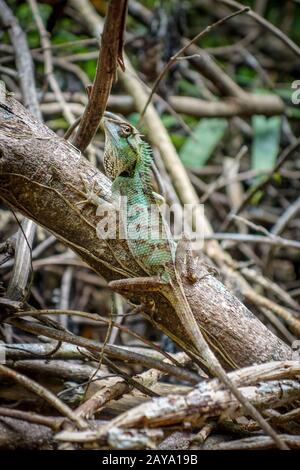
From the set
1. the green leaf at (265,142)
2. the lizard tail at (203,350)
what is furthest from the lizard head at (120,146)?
the green leaf at (265,142)

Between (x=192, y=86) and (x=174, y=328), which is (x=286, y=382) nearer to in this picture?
(x=174, y=328)

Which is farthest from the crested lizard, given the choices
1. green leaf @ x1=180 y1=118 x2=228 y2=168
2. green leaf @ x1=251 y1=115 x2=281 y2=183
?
green leaf @ x1=251 y1=115 x2=281 y2=183

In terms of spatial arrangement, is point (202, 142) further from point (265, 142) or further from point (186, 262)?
point (186, 262)

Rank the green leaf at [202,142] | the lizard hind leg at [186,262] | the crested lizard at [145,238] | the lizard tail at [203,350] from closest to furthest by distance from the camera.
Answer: the lizard tail at [203,350]
the crested lizard at [145,238]
the lizard hind leg at [186,262]
the green leaf at [202,142]

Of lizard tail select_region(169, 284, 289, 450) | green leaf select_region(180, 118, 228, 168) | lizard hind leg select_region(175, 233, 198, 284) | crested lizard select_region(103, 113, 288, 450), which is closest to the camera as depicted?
lizard tail select_region(169, 284, 289, 450)

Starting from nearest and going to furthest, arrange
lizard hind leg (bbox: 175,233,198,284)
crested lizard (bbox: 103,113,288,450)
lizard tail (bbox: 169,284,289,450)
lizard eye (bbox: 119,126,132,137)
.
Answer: lizard tail (bbox: 169,284,289,450) < crested lizard (bbox: 103,113,288,450) < lizard hind leg (bbox: 175,233,198,284) < lizard eye (bbox: 119,126,132,137)

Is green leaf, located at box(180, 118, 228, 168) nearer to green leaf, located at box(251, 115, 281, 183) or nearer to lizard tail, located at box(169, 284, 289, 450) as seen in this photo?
green leaf, located at box(251, 115, 281, 183)

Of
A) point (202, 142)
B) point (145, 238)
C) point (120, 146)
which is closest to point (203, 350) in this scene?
point (145, 238)

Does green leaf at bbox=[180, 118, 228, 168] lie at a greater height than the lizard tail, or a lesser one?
greater

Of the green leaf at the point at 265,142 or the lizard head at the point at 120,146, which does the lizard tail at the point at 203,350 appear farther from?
the green leaf at the point at 265,142
